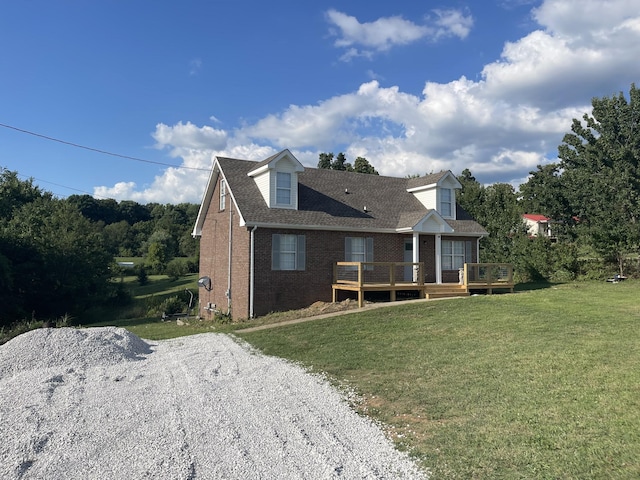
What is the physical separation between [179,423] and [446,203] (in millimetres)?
19267

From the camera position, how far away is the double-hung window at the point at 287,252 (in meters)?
18.7

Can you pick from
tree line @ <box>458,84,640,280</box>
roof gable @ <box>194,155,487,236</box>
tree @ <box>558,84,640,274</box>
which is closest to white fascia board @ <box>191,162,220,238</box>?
roof gable @ <box>194,155,487,236</box>

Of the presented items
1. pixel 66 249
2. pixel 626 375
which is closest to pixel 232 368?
pixel 626 375

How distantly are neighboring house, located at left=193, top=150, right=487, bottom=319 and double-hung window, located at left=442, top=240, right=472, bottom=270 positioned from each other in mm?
49

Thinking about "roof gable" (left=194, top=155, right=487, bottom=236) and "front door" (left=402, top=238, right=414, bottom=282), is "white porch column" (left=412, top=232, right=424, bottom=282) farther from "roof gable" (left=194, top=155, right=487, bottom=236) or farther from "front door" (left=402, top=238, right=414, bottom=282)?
"front door" (left=402, top=238, right=414, bottom=282)

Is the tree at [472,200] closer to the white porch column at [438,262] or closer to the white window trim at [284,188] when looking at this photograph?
the white porch column at [438,262]

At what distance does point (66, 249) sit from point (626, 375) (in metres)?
36.9

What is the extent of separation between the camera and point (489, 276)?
821 inches

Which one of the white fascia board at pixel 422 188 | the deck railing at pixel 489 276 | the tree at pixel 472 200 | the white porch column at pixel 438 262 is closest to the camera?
the deck railing at pixel 489 276

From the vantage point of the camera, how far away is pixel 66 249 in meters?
35.5

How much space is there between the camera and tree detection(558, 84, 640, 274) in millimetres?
33844

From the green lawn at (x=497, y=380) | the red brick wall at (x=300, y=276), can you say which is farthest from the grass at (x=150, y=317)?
the green lawn at (x=497, y=380)

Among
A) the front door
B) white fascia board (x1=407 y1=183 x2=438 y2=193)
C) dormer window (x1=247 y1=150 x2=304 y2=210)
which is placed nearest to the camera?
dormer window (x1=247 y1=150 x2=304 y2=210)

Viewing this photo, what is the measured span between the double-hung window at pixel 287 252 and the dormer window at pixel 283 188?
5.31 ft
